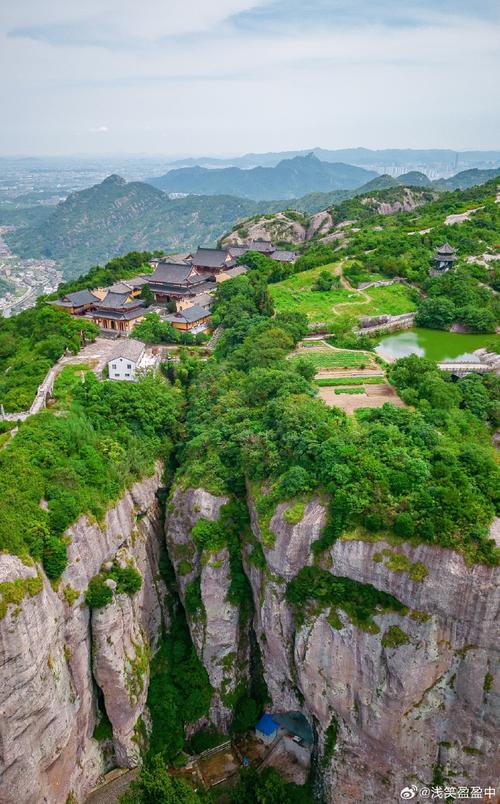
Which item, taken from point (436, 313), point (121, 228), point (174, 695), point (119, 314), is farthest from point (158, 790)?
point (121, 228)

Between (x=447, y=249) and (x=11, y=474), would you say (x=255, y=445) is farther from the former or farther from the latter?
(x=447, y=249)

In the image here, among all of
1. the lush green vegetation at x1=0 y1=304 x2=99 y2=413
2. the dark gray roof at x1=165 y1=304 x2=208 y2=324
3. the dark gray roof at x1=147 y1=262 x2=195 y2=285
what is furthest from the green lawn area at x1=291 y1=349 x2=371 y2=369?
the dark gray roof at x1=147 y1=262 x2=195 y2=285

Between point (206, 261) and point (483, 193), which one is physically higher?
point (483, 193)

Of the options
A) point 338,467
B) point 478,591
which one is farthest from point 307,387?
point 478,591

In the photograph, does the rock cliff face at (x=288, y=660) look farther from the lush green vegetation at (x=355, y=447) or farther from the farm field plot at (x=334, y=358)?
the farm field plot at (x=334, y=358)

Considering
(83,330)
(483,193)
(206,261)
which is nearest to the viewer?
(83,330)

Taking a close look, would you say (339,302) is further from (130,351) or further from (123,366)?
(123,366)

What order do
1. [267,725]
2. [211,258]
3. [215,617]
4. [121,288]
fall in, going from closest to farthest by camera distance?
[267,725], [215,617], [121,288], [211,258]
